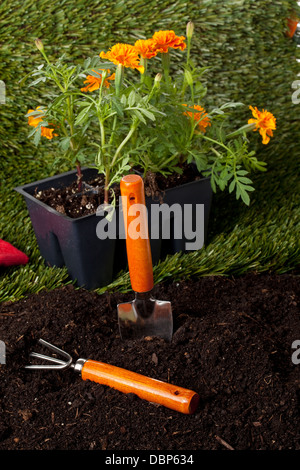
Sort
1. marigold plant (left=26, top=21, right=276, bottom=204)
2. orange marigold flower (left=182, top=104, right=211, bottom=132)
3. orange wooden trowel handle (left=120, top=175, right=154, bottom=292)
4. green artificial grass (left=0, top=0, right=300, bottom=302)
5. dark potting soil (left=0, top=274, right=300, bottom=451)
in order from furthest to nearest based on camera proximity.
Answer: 1. green artificial grass (left=0, top=0, right=300, bottom=302)
2. orange marigold flower (left=182, top=104, right=211, bottom=132)
3. marigold plant (left=26, top=21, right=276, bottom=204)
4. orange wooden trowel handle (left=120, top=175, right=154, bottom=292)
5. dark potting soil (left=0, top=274, right=300, bottom=451)

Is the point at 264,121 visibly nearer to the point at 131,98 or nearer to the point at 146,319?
the point at 131,98

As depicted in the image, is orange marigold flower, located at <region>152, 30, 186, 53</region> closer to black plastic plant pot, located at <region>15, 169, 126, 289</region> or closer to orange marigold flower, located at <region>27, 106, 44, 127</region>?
orange marigold flower, located at <region>27, 106, 44, 127</region>

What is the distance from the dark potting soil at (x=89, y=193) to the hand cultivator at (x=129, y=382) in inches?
17.7

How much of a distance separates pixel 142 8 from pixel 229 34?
0.34m

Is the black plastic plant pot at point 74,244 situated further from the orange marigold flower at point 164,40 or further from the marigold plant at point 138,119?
the orange marigold flower at point 164,40

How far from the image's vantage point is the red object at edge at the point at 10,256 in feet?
5.56

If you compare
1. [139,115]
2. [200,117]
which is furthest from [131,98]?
[200,117]

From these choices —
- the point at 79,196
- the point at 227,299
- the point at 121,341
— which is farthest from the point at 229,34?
the point at 121,341

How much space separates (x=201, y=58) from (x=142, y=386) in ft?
4.64

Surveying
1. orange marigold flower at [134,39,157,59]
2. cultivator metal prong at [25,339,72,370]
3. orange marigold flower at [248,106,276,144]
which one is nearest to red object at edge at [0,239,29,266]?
cultivator metal prong at [25,339,72,370]

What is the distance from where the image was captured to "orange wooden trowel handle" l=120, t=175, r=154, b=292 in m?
1.20

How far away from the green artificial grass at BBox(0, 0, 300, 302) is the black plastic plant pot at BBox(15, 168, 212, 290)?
0.74ft

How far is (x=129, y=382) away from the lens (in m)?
1.16

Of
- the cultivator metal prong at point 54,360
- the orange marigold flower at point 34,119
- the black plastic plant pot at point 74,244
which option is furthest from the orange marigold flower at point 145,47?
the cultivator metal prong at point 54,360
